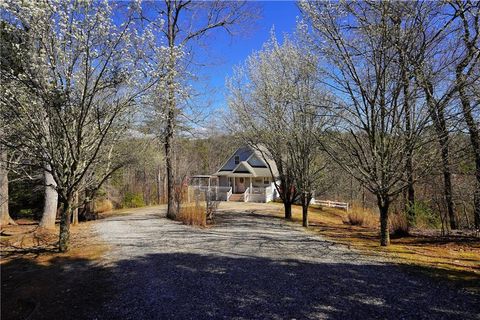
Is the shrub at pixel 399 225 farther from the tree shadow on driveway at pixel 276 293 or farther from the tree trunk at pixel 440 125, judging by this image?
the tree shadow on driveway at pixel 276 293

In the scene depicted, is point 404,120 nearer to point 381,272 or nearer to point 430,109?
point 430,109

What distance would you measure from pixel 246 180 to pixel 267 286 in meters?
24.9

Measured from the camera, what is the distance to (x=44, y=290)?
4809mm

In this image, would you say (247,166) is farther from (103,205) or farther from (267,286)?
(267,286)

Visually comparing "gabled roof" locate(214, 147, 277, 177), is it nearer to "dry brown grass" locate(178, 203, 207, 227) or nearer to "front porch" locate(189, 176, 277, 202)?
"front porch" locate(189, 176, 277, 202)

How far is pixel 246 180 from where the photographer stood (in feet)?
97.1

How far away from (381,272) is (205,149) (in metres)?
42.9

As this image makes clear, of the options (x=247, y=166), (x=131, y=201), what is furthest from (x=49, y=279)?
(x=247, y=166)

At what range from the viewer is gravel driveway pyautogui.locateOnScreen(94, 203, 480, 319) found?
3.88m

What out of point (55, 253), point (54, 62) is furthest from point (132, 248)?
point (54, 62)

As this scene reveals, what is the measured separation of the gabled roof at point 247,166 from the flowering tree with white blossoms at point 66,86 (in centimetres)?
2111

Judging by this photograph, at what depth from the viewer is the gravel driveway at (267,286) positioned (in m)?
3.88

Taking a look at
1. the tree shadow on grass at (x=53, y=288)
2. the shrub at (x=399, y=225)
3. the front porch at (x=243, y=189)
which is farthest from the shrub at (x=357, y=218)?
the front porch at (x=243, y=189)

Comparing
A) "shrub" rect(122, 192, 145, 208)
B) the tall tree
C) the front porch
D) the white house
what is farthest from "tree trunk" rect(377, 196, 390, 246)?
"shrub" rect(122, 192, 145, 208)
